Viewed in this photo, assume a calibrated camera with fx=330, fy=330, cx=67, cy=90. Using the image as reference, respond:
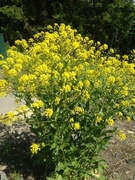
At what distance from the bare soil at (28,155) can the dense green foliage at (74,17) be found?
8581 millimetres

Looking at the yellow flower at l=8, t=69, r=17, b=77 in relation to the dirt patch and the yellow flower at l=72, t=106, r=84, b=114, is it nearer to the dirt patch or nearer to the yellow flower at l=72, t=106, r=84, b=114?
the yellow flower at l=72, t=106, r=84, b=114

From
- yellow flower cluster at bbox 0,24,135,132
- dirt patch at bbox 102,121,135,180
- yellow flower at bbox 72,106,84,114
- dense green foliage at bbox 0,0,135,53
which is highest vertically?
dense green foliage at bbox 0,0,135,53

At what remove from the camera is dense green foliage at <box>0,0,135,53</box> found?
1325cm

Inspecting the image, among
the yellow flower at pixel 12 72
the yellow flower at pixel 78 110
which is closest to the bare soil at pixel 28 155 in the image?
the yellow flower at pixel 78 110

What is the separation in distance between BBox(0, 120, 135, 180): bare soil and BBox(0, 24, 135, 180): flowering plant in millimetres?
288

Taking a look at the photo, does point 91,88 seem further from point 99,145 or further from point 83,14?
point 83,14

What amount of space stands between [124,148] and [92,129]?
1370 millimetres

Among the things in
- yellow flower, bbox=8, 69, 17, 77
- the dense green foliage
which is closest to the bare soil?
yellow flower, bbox=8, 69, 17, 77

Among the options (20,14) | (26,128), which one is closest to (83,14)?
(20,14)

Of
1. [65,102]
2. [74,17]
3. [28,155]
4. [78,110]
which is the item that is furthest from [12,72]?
[74,17]

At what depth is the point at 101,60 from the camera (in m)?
4.42

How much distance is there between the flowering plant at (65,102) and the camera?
3.31 meters

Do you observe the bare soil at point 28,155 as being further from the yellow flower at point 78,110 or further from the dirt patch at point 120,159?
the yellow flower at point 78,110

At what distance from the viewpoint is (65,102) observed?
346 centimetres
